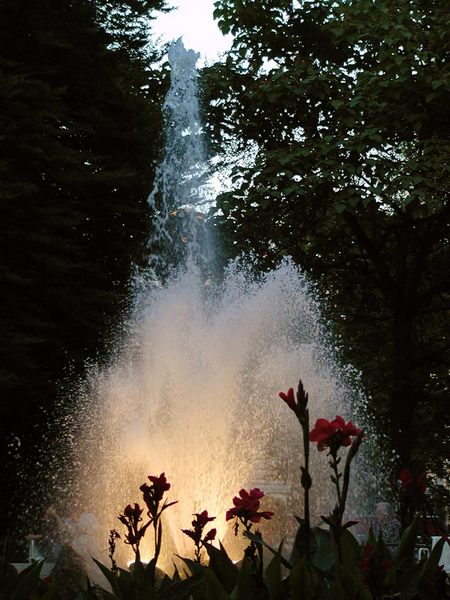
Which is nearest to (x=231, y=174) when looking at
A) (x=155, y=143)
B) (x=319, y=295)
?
(x=155, y=143)

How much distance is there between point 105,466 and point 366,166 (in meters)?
7.17

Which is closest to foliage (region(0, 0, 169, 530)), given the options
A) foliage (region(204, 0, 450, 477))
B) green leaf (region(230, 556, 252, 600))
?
foliage (region(204, 0, 450, 477))

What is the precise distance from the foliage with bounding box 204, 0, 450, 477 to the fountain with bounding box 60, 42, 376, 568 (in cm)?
163

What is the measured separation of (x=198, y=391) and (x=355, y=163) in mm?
6007

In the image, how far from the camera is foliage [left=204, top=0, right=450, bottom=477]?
1703 cm

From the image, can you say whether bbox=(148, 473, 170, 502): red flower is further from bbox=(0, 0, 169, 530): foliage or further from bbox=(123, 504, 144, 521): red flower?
bbox=(0, 0, 169, 530): foliage

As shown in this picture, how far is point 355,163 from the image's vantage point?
57.4 feet

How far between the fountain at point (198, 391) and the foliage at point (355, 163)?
1633mm

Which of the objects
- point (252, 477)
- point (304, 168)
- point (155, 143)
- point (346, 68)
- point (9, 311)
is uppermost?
point (346, 68)

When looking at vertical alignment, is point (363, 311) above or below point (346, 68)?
below

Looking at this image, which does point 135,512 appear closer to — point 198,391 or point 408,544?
point 408,544

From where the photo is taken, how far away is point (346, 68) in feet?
63.9

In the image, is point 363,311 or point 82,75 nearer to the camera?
point 82,75

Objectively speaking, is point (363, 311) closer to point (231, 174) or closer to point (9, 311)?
point (231, 174)
